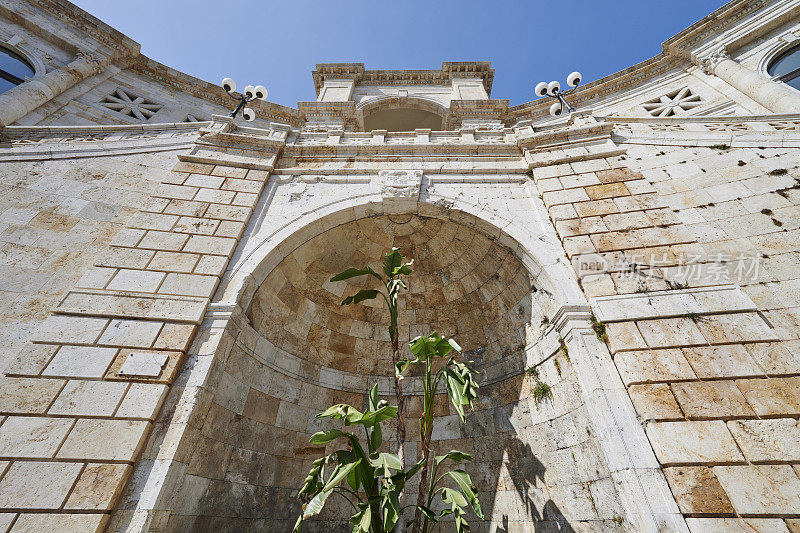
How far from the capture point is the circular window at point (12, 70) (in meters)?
9.89

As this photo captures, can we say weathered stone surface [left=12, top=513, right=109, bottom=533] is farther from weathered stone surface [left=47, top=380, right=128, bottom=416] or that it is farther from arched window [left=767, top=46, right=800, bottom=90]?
arched window [left=767, top=46, right=800, bottom=90]

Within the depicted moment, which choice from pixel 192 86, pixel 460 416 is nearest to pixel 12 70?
pixel 192 86

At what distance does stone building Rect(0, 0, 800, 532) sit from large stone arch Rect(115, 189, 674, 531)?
0.11ft

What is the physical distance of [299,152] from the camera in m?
7.13

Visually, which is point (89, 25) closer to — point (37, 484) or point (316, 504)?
point (37, 484)

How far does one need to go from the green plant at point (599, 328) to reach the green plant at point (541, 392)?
3.74 feet

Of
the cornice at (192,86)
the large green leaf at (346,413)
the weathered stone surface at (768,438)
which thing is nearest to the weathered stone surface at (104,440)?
the large green leaf at (346,413)

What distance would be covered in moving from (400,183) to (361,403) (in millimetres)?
4285

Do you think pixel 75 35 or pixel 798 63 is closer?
pixel 798 63

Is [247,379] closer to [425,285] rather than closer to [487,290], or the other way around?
[425,285]

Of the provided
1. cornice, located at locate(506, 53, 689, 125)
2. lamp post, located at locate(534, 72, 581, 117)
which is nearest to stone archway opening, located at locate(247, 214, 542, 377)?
lamp post, located at locate(534, 72, 581, 117)

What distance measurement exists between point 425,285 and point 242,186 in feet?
13.3

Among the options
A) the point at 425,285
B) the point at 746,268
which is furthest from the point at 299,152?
the point at 746,268

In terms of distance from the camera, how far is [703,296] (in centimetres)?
427
